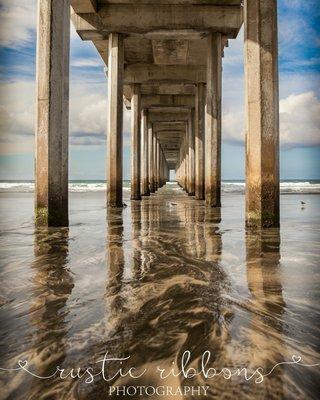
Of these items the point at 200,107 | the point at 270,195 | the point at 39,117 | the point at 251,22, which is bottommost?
the point at 270,195

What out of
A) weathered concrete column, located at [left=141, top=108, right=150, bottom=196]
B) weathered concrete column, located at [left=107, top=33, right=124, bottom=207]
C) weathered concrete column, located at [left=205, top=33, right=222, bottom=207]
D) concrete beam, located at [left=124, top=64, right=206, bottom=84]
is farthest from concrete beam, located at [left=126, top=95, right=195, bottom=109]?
weathered concrete column, located at [left=205, top=33, right=222, bottom=207]

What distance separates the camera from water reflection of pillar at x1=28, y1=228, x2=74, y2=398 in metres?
1.22

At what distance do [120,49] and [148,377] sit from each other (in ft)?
39.0

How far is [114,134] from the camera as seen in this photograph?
36.3 feet

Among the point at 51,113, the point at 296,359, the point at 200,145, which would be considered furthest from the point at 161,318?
the point at 200,145

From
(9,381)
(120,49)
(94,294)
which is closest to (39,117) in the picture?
(94,294)

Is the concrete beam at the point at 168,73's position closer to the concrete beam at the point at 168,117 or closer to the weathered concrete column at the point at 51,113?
the concrete beam at the point at 168,117

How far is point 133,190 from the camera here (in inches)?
604

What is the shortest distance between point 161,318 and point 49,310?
1.93ft

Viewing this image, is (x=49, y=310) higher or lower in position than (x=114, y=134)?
lower

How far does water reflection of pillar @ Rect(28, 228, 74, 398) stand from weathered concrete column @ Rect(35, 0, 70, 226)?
2.06 metres

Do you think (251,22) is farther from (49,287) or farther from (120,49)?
(120,49)

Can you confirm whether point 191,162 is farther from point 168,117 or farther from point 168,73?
point 168,117

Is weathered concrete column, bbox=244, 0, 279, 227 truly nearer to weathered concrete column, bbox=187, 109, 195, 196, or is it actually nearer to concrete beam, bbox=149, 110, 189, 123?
weathered concrete column, bbox=187, 109, 195, 196
